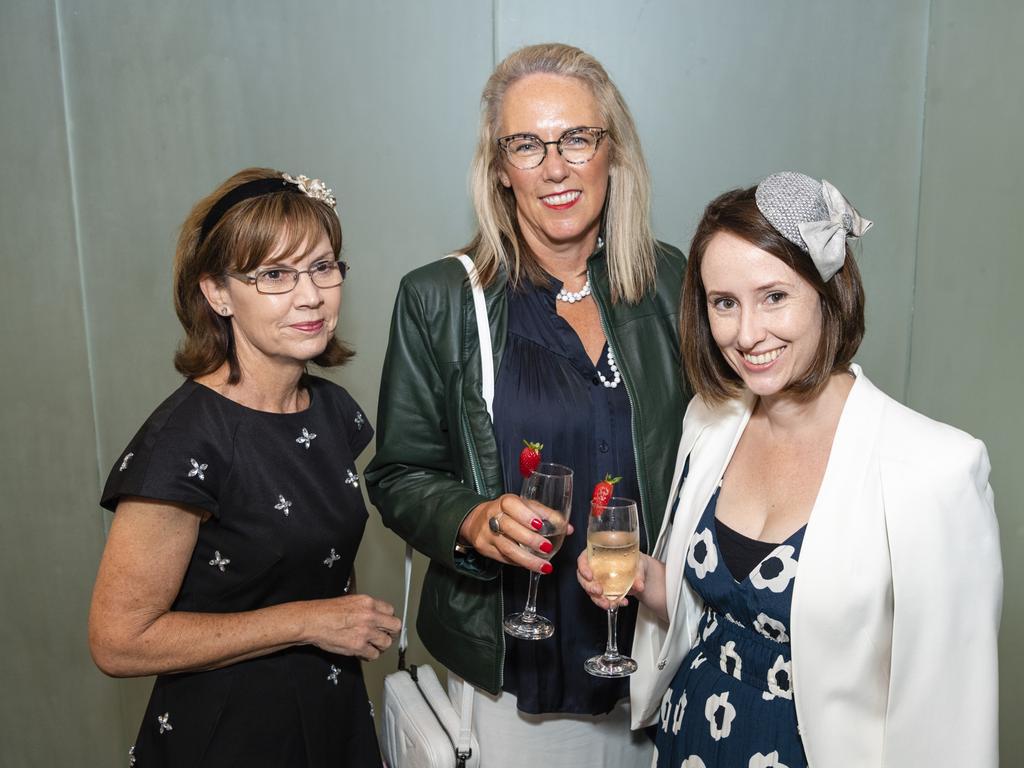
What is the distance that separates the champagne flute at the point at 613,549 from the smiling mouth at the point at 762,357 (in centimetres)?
38

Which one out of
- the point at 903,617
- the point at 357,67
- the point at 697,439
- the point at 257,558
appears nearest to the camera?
the point at 903,617

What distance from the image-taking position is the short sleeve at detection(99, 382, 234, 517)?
1808 millimetres

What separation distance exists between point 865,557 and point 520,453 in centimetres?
86

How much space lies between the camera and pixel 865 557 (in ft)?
5.44

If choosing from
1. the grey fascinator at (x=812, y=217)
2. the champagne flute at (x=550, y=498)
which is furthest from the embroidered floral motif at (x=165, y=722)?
the grey fascinator at (x=812, y=217)

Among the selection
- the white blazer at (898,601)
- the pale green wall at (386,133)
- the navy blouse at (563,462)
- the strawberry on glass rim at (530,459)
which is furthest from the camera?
the pale green wall at (386,133)

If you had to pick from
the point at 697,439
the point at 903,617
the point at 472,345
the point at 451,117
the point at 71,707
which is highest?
the point at 451,117

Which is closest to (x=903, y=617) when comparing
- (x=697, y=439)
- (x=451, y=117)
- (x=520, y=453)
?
(x=697, y=439)

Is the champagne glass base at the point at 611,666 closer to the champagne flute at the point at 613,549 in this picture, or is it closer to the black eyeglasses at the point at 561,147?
the champagne flute at the point at 613,549

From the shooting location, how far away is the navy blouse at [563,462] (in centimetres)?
221

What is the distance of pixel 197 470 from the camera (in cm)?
187

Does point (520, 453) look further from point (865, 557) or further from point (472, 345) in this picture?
point (865, 557)

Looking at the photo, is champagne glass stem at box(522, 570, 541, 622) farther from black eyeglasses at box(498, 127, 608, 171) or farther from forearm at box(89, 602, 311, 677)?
black eyeglasses at box(498, 127, 608, 171)

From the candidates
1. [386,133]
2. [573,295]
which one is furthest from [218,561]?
[386,133]
